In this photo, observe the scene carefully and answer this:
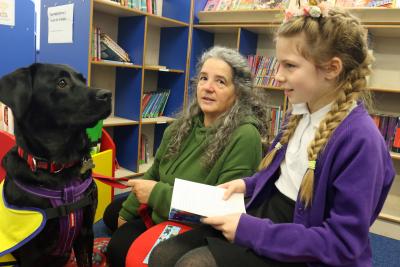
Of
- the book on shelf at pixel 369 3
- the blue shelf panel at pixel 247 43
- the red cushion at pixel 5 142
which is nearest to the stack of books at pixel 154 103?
the blue shelf panel at pixel 247 43

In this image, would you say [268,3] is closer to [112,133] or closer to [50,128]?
[112,133]

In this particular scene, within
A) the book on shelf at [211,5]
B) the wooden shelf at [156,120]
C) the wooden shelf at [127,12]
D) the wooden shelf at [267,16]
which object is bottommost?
the wooden shelf at [156,120]

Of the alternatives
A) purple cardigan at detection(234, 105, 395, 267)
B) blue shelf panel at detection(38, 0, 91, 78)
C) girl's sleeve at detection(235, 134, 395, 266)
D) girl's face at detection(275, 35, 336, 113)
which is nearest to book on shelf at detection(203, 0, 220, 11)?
blue shelf panel at detection(38, 0, 91, 78)

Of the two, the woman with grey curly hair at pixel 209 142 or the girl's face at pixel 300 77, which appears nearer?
the girl's face at pixel 300 77

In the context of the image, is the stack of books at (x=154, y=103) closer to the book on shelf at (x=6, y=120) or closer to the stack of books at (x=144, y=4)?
the stack of books at (x=144, y=4)

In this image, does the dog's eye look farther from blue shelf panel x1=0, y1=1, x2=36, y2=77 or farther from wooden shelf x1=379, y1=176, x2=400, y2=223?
wooden shelf x1=379, y1=176, x2=400, y2=223

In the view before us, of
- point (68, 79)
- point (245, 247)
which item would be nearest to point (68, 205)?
point (68, 79)

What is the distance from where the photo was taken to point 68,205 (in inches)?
48.9

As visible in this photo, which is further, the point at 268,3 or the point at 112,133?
the point at 112,133

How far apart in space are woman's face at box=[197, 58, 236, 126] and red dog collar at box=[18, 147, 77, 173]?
0.67 metres

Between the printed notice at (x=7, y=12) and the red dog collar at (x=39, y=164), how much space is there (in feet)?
6.69

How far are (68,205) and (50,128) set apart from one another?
30cm

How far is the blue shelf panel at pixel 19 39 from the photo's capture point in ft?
9.35

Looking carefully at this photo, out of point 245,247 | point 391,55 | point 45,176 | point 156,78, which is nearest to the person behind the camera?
point 245,247
